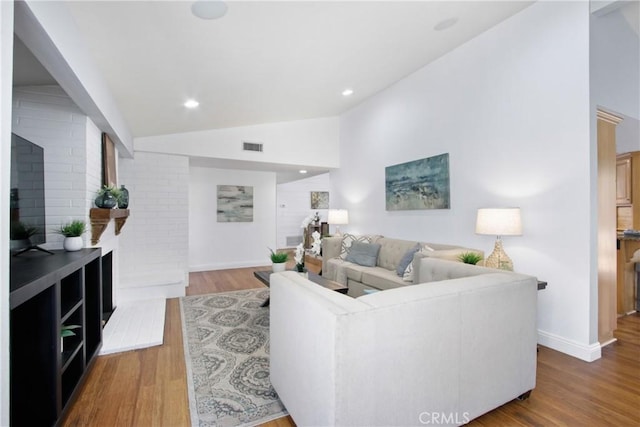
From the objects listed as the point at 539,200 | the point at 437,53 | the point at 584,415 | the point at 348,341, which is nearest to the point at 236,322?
the point at 348,341

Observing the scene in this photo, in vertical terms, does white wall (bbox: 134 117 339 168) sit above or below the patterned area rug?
above

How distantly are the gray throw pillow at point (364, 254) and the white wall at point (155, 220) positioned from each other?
96.5 inches

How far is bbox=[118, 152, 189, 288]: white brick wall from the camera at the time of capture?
440 centimetres

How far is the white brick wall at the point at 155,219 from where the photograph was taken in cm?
440

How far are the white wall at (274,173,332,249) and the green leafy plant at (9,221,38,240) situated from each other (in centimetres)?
746

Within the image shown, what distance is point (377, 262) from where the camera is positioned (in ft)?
14.1

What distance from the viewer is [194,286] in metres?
4.77

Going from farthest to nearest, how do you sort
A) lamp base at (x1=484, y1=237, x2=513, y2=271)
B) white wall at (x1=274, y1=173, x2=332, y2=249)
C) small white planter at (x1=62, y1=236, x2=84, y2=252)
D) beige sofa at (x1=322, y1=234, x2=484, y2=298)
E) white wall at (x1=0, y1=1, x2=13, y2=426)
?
white wall at (x1=274, y1=173, x2=332, y2=249) < beige sofa at (x1=322, y1=234, x2=484, y2=298) < lamp base at (x1=484, y1=237, x2=513, y2=271) < small white planter at (x1=62, y1=236, x2=84, y2=252) < white wall at (x1=0, y1=1, x2=13, y2=426)

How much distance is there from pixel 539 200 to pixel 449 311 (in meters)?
1.99

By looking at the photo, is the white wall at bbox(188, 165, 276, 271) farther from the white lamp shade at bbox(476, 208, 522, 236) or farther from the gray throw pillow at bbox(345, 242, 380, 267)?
the white lamp shade at bbox(476, 208, 522, 236)

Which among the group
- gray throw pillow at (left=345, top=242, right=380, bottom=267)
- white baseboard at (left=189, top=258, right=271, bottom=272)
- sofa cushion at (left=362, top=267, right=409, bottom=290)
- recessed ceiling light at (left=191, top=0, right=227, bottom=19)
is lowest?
white baseboard at (left=189, top=258, right=271, bottom=272)

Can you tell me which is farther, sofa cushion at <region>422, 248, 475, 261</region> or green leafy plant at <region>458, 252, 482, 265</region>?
sofa cushion at <region>422, 248, 475, 261</region>

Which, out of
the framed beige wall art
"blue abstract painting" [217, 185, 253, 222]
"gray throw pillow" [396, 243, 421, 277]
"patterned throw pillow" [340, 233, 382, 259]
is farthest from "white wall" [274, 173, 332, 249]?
"gray throw pillow" [396, 243, 421, 277]

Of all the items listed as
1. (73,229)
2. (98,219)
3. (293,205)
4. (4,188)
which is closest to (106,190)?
(98,219)
